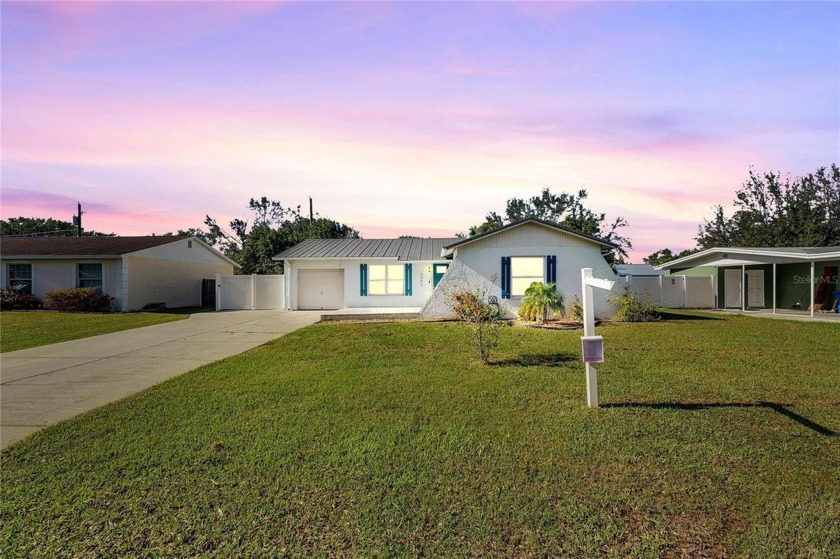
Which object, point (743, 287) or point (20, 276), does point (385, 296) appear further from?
point (20, 276)

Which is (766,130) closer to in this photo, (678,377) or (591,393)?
(678,377)

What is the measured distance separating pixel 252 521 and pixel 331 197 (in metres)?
35.3

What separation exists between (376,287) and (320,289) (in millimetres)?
2949

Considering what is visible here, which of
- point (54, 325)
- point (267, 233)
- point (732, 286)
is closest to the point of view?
point (54, 325)

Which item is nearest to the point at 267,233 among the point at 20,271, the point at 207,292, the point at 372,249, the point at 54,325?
the point at 207,292

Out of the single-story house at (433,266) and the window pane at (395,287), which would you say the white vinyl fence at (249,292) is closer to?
the single-story house at (433,266)

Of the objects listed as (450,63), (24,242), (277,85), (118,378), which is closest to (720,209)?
(450,63)

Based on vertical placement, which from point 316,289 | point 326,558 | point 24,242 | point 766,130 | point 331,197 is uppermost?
point 331,197

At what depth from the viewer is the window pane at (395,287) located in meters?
19.7

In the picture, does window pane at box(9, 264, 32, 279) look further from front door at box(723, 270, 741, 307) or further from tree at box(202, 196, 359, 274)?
front door at box(723, 270, 741, 307)

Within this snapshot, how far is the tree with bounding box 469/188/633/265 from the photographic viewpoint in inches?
1348

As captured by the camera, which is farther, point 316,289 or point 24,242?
point 24,242

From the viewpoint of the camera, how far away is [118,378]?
694 cm

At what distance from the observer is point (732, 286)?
21141mm
